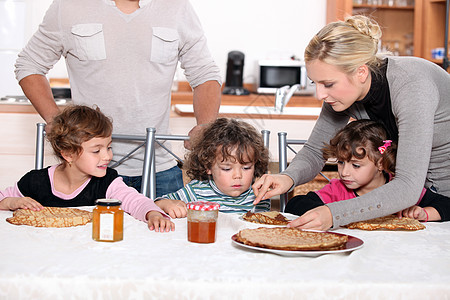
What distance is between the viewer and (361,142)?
1.80 metres

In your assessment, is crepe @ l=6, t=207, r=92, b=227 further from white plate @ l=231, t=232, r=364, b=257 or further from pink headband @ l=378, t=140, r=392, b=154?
pink headband @ l=378, t=140, r=392, b=154

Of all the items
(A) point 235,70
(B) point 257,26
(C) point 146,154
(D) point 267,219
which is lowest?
(D) point 267,219

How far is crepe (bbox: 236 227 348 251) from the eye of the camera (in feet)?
3.85

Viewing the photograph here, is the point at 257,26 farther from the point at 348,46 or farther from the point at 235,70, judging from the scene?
the point at 348,46

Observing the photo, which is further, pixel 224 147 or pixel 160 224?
pixel 224 147

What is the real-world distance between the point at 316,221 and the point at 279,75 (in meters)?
4.03

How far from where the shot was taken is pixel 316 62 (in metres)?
1.54

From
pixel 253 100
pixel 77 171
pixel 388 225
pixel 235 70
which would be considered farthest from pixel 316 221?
pixel 235 70

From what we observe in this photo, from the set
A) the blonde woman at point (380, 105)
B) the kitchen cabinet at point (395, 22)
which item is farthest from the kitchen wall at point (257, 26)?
the blonde woman at point (380, 105)

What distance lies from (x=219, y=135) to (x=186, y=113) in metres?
1.66

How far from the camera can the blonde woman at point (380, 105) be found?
1390 millimetres

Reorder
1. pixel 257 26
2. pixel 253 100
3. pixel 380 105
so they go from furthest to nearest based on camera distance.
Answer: pixel 257 26 < pixel 253 100 < pixel 380 105

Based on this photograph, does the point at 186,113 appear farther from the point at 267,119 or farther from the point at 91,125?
the point at 91,125

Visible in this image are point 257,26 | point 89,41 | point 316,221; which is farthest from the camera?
point 257,26
